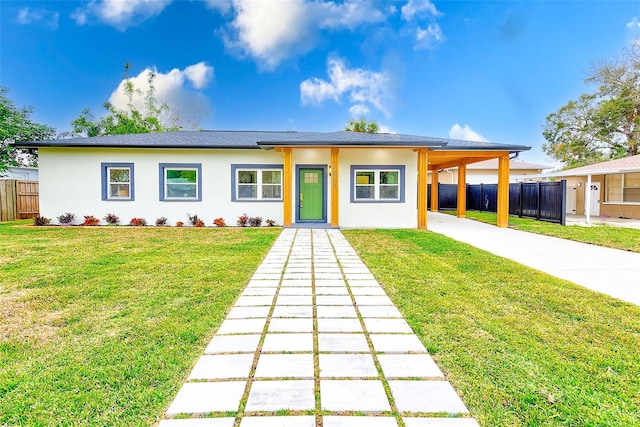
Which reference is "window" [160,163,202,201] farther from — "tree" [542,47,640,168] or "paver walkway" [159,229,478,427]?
"tree" [542,47,640,168]

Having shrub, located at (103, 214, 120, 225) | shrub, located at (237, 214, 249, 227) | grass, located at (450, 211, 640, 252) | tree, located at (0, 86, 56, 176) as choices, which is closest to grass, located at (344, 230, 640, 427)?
grass, located at (450, 211, 640, 252)

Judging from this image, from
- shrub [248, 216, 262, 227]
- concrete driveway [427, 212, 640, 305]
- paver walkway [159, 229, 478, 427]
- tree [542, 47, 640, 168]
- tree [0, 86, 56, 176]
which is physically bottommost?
paver walkway [159, 229, 478, 427]

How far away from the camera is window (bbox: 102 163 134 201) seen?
443 inches

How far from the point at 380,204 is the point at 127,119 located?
21753 mm

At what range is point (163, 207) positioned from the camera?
11.3m

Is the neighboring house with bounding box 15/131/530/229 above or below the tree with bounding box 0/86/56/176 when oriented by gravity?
below

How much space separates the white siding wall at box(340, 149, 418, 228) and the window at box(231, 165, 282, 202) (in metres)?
2.27

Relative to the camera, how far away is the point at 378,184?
37.0 feet

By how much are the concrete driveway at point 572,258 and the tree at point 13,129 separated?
18323mm

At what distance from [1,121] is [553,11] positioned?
27.8 metres

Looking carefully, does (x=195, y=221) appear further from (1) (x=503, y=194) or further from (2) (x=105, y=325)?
(1) (x=503, y=194)

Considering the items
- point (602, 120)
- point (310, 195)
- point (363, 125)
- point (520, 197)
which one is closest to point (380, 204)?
point (310, 195)

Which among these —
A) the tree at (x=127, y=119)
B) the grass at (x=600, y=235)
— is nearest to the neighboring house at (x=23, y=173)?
the tree at (x=127, y=119)

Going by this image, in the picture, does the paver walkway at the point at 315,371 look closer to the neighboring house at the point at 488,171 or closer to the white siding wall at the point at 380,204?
the white siding wall at the point at 380,204
